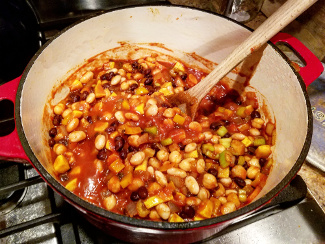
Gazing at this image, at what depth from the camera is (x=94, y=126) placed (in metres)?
1.41

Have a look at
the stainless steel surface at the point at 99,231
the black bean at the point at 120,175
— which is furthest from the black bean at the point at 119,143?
the stainless steel surface at the point at 99,231

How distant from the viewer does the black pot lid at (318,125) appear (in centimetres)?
142

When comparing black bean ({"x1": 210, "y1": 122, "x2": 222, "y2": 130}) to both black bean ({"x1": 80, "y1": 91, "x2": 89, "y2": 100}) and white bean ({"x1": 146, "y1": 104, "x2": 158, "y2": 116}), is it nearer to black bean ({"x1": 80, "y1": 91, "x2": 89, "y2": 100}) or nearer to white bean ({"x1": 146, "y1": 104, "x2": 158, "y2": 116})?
white bean ({"x1": 146, "y1": 104, "x2": 158, "y2": 116})

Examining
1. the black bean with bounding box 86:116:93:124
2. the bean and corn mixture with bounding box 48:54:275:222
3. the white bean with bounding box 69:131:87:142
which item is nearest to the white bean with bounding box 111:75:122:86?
the bean and corn mixture with bounding box 48:54:275:222

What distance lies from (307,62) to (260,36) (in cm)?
27

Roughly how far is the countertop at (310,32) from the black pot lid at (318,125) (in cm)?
5

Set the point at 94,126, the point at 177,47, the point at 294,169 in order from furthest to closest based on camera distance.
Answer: the point at 177,47 → the point at 94,126 → the point at 294,169

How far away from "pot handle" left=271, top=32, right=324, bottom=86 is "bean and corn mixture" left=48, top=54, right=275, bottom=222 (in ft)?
1.01

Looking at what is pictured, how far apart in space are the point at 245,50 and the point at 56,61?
0.91 m

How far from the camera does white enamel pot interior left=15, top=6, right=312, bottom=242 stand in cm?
109

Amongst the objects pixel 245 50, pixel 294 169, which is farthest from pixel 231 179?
pixel 245 50

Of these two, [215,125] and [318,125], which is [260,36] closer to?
[215,125]

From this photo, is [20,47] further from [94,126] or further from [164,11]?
Answer: [164,11]

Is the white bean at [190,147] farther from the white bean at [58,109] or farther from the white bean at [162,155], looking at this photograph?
the white bean at [58,109]
